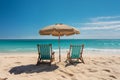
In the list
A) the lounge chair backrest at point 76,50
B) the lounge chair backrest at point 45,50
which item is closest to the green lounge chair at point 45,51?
the lounge chair backrest at point 45,50

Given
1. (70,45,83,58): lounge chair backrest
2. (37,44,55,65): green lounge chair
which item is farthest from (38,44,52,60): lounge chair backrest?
(70,45,83,58): lounge chair backrest

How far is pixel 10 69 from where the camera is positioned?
5414mm

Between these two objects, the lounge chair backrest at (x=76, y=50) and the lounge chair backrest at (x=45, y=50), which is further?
the lounge chair backrest at (x=76, y=50)

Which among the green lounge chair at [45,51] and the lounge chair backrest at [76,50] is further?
the lounge chair backrest at [76,50]

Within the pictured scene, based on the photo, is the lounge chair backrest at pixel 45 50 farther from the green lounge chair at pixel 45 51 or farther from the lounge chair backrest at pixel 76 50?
the lounge chair backrest at pixel 76 50

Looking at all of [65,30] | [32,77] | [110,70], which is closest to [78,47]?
[65,30]

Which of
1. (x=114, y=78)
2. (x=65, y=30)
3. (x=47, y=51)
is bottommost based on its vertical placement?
(x=114, y=78)

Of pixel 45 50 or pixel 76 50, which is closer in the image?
pixel 45 50

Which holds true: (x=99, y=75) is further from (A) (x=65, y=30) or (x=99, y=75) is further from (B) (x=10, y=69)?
(B) (x=10, y=69)

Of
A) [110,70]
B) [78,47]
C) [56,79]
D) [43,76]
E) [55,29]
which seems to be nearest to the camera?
[56,79]

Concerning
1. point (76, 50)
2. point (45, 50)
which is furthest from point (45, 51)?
point (76, 50)

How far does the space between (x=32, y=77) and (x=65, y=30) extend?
2.16m

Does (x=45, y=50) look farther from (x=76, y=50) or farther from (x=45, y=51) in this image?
(x=76, y=50)

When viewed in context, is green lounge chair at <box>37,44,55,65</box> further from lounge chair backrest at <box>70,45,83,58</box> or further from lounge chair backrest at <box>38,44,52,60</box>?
lounge chair backrest at <box>70,45,83,58</box>
